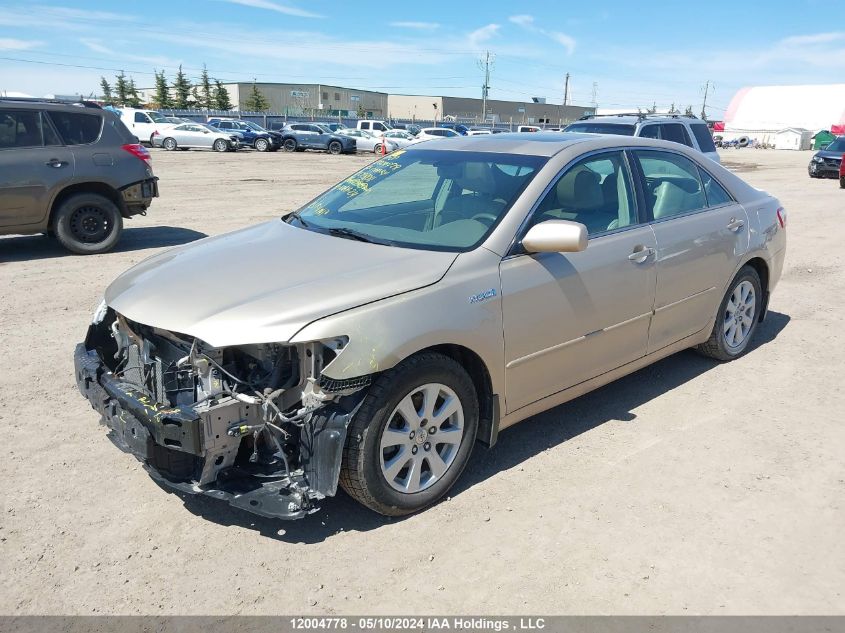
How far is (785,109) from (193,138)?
84.9m

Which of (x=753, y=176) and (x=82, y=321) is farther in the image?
(x=753, y=176)

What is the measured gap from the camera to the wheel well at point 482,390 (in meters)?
3.42

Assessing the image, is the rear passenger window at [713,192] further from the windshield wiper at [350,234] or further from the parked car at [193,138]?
the parked car at [193,138]

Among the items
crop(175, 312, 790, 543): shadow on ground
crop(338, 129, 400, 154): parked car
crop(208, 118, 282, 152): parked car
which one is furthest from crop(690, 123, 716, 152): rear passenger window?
crop(208, 118, 282, 152): parked car

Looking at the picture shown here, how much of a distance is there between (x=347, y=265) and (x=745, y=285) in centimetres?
352

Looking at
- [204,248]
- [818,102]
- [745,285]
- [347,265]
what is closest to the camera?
[347,265]

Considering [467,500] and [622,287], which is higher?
[622,287]

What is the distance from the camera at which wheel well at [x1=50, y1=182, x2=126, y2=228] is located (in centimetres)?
877

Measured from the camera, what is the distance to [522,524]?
129 inches

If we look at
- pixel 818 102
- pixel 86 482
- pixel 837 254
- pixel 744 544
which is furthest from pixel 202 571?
pixel 818 102

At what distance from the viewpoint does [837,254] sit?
9.92 meters

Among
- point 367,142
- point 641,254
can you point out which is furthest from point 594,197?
point 367,142

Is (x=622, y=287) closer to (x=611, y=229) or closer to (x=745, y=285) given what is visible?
(x=611, y=229)

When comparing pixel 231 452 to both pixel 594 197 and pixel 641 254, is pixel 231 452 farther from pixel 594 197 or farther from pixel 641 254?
pixel 641 254
